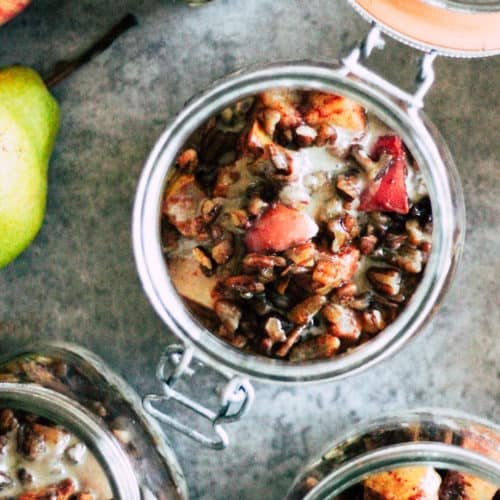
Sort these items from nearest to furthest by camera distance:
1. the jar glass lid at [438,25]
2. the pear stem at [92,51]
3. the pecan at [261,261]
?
1. the jar glass lid at [438,25]
2. the pecan at [261,261]
3. the pear stem at [92,51]

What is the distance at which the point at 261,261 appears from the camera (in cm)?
93

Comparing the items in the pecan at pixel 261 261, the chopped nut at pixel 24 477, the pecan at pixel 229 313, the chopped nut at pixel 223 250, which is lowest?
the chopped nut at pixel 24 477

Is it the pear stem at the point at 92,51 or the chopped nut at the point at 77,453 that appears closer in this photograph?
the chopped nut at the point at 77,453

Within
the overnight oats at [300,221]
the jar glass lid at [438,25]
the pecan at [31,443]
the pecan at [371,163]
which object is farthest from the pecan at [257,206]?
the pecan at [31,443]

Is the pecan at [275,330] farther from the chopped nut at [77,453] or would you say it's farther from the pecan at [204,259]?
the chopped nut at [77,453]

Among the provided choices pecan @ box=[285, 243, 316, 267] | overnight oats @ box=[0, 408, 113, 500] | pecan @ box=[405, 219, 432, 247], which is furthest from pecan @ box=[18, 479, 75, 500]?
pecan @ box=[405, 219, 432, 247]

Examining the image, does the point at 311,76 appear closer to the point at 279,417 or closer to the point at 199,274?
the point at 199,274

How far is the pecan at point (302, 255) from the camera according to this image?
933 mm

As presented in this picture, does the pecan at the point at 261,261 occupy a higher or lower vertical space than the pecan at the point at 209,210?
lower

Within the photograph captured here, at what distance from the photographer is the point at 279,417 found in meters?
1.12

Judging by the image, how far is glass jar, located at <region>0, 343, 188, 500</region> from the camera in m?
0.96

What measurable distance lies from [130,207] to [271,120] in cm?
26

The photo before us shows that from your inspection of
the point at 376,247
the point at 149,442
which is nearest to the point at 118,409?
the point at 149,442

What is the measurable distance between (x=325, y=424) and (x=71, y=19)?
0.57 m
